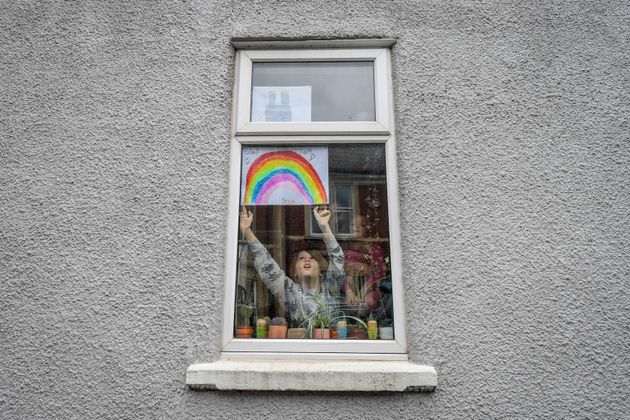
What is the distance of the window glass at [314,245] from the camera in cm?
233

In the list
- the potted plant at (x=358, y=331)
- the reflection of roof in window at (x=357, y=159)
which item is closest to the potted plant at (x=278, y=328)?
the potted plant at (x=358, y=331)

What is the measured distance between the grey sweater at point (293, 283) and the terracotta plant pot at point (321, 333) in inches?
4.8

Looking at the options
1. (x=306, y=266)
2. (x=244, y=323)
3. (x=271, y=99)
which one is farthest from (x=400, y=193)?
(x=244, y=323)

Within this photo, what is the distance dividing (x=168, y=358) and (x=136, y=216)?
835 millimetres

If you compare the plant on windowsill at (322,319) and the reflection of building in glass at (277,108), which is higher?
the reflection of building in glass at (277,108)

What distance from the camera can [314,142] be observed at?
2.51 meters

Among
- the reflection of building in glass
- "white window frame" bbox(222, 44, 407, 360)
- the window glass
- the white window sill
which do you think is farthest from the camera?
the reflection of building in glass

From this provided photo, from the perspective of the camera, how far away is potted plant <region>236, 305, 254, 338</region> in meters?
2.28

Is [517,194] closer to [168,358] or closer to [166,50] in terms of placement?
[168,358]

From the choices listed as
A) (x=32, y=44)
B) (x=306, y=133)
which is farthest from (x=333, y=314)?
(x=32, y=44)

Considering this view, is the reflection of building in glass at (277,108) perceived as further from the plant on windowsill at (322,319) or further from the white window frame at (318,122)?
the plant on windowsill at (322,319)

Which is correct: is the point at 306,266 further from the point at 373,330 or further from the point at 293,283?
the point at 373,330

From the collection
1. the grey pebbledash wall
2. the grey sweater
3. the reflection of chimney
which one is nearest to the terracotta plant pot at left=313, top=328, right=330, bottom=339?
the grey sweater

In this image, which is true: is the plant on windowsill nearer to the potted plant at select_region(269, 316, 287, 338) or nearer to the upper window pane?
the potted plant at select_region(269, 316, 287, 338)
